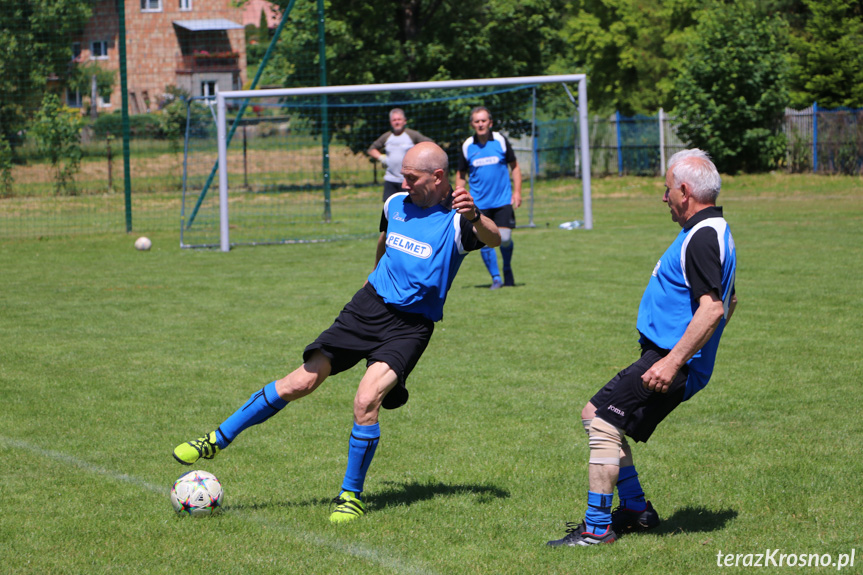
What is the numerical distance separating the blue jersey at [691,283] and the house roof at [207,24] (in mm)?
17658

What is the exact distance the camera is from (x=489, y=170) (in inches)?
478

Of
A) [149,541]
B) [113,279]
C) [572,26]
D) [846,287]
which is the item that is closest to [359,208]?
[113,279]

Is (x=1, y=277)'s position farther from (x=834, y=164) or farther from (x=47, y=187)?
(x=834, y=164)

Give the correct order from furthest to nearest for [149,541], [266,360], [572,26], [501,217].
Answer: [572,26], [501,217], [266,360], [149,541]

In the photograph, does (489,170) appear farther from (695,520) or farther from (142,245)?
(695,520)

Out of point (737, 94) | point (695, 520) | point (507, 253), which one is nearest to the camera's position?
point (695, 520)

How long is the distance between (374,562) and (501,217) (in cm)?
857

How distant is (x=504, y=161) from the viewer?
40.4 ft

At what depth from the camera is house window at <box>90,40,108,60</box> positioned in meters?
19.6

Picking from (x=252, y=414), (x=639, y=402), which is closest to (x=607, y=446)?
(x=639, y=402)

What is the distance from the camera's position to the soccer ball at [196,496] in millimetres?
4676

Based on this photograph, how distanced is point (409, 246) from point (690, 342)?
1.64 metres

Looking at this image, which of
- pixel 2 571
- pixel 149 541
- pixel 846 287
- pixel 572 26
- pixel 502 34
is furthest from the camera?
pixel 572 26

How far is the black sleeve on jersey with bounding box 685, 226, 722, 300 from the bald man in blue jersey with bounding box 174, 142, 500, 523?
45.8 inches
